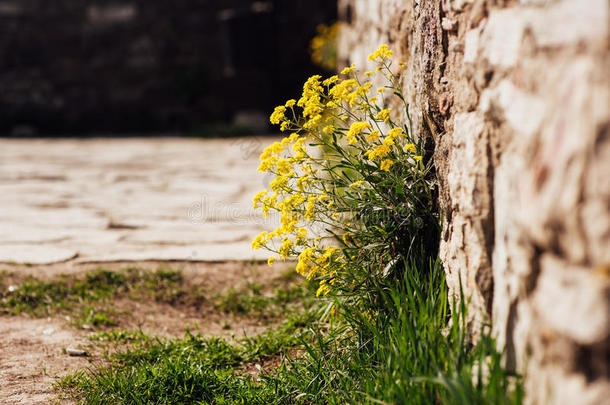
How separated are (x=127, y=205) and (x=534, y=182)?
11.0ft

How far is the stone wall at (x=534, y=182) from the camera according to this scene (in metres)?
0.95

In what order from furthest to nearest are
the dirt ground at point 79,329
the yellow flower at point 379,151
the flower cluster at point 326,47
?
1. the flower cluster at point 326,47
2. the dirt ground at point 79,329
3. the yellow flower at point 379,151

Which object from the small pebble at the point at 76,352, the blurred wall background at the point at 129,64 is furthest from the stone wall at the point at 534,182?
the blurred wall background at the point at 129,64

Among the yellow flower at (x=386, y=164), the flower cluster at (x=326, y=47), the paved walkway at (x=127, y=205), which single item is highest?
the flower cluster at (x=326, y=47)

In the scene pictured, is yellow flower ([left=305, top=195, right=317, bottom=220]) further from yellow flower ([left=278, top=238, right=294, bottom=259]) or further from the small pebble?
the small pebble

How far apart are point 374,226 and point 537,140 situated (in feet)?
2.71

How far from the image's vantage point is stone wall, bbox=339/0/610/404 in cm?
95

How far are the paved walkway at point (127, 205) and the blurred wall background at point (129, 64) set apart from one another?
1.98m

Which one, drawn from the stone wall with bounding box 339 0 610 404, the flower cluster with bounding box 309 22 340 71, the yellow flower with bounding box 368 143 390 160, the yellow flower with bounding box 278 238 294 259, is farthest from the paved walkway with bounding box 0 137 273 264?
the stone wall with bounding box 339 0 610 404

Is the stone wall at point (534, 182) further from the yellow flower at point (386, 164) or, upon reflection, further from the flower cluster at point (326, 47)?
the flower cluster at point (326, 47)

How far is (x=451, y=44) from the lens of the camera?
1754mm

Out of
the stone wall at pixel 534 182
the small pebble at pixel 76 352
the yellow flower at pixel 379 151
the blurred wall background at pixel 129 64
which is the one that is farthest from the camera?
the blurred wall background at pixel 129 64

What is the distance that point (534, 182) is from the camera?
1.12 metres

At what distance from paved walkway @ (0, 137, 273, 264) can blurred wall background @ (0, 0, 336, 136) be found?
1978 mm
